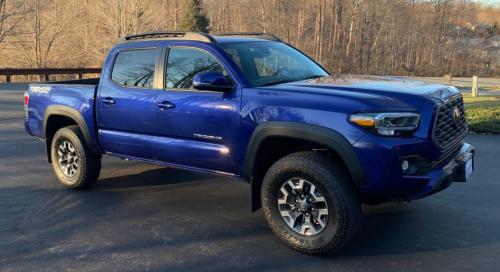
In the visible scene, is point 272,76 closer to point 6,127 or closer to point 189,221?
point 189,221

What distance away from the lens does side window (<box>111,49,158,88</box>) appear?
5.24 meters

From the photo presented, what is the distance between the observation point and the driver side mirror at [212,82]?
4.35m

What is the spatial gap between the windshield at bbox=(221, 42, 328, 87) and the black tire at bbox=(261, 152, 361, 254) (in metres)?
0.89

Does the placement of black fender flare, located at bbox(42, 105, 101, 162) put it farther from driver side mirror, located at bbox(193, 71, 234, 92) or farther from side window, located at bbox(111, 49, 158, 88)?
driver side mirror, located at bbox(193, 71, 234, 92)

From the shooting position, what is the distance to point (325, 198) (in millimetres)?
3994

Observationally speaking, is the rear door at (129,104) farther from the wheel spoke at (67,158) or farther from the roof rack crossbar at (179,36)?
the wheel spoke at (67,158)

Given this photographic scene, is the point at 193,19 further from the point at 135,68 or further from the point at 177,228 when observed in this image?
the point at 177,228

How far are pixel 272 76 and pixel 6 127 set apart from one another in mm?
8183

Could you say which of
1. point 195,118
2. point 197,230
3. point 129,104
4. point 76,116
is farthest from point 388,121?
point 76,116

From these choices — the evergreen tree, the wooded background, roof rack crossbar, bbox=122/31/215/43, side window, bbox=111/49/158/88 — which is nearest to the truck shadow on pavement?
side window, bbox=111/49/158/88

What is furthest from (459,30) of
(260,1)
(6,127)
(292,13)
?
(6,127)

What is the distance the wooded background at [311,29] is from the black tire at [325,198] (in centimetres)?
4162

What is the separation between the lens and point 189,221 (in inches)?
193

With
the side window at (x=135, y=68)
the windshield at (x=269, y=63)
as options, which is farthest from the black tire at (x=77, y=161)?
the windshield at (x=269, y=63)
